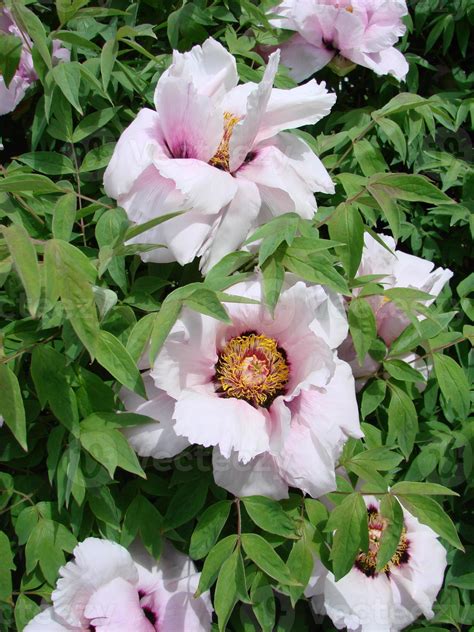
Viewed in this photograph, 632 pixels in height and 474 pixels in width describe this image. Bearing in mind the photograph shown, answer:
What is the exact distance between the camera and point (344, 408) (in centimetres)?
105

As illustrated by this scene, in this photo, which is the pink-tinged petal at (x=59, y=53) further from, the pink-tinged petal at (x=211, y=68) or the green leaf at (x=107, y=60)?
the pink-tinged petal at (x=211, y=68)

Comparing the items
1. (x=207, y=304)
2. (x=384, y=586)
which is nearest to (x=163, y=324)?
(x=207, y=304)

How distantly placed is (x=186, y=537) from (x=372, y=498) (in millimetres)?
323

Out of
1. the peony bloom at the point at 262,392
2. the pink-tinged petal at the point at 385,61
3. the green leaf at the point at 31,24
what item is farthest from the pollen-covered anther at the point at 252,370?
the pink-tinged petal at the point at 385,61

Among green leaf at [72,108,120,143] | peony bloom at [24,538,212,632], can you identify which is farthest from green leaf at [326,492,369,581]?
green leaf at [72,108,120,143]

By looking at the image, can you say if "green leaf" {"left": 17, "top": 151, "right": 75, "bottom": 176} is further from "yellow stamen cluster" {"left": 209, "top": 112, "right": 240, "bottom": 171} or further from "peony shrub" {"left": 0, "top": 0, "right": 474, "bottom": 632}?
"yellow stamen cluster" {"left": 209, "top": 112, "right": 240, "bottom": 171}

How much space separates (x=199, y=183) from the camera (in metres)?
1.01

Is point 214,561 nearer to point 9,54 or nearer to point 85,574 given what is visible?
point 85,574

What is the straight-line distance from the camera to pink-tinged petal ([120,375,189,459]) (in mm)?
1015

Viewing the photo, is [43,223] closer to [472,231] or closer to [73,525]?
[73,525]

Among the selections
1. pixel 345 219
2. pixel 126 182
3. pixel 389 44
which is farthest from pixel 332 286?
pixel 389 44

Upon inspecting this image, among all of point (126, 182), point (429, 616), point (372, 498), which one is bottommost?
point (429, 616)

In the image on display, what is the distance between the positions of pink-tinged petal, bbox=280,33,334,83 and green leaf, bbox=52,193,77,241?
1.76 feet

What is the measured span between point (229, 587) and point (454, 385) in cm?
48
